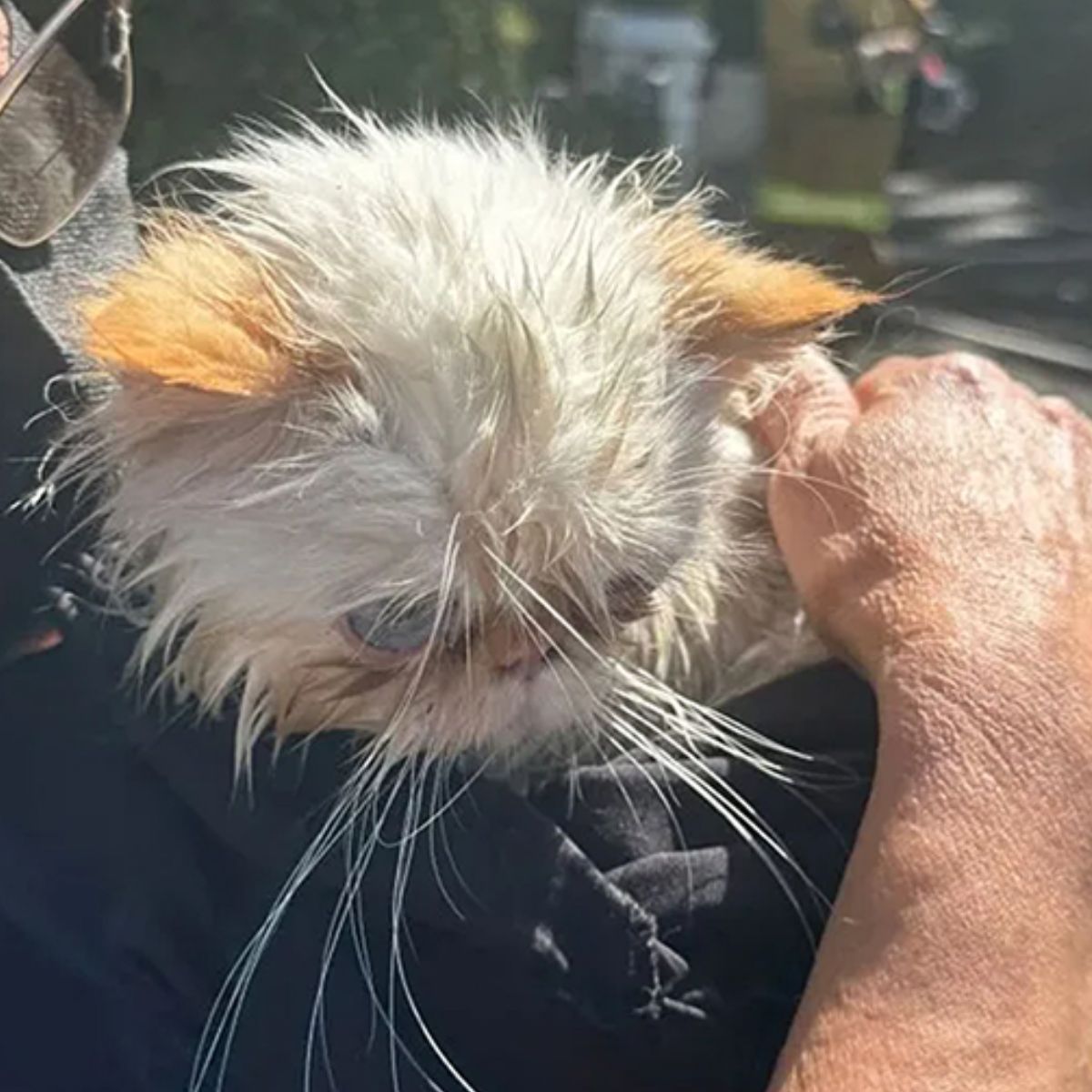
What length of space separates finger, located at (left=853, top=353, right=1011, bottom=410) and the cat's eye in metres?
0.32

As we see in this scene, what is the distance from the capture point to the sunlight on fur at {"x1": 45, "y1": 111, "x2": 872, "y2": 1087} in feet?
2.50

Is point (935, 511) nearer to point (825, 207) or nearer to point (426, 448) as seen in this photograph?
point (426, 448)

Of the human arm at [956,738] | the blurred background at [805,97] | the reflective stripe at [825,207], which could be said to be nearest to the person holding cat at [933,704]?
the human arm at [956,738]

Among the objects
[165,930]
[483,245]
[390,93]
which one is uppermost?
[483,245]

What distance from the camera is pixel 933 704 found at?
846 millimetres

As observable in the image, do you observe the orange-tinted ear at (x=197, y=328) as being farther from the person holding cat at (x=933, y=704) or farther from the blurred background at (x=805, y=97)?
the blurred background at (x=805, y=97)

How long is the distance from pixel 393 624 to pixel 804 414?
0.30m

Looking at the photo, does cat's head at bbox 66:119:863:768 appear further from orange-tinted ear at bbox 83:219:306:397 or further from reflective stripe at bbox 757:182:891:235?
reflective stripe at bbox 757:182:891:235

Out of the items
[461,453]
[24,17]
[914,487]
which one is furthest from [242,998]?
[24,17]

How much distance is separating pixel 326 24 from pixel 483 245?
4.01 ft

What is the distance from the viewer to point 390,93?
6.29ft

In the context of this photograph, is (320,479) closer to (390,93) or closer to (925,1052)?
(925,1052)

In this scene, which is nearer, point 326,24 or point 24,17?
point 24,17

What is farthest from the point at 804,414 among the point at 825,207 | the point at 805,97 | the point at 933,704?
the point at 805,97
